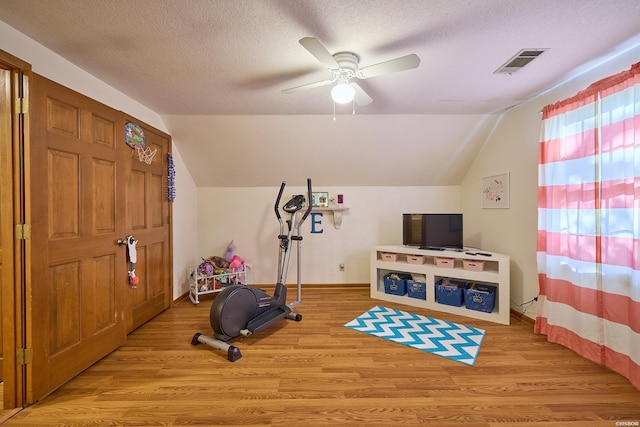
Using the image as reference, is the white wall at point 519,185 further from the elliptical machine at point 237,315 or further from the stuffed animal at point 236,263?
the stuffed animal at point 236,263

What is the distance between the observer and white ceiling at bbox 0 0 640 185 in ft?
4.69

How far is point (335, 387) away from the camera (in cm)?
179

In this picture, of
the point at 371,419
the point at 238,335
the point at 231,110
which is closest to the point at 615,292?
the point at 371,419

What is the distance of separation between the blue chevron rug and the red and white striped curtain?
2.32 ft

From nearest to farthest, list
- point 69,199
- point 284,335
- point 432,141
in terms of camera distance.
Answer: point 69,199 → point 284,335 → point 432,141

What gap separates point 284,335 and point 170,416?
112 centimetres

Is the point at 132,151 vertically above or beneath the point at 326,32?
beneath

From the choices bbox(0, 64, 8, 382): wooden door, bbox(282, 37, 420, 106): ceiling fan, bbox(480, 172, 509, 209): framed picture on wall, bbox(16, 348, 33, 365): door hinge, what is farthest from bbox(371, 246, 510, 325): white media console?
bbox(0, 64, 8, 382): wooden door

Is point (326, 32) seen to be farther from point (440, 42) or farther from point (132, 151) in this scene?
point (132, 151)

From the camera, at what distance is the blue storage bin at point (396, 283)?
3.40 metres

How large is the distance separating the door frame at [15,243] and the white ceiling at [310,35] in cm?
46

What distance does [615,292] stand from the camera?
1.85 metres

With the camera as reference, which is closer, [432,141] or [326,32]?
[326,32]

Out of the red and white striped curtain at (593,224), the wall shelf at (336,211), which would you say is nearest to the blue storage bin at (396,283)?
the wall shelf at (336,211)
